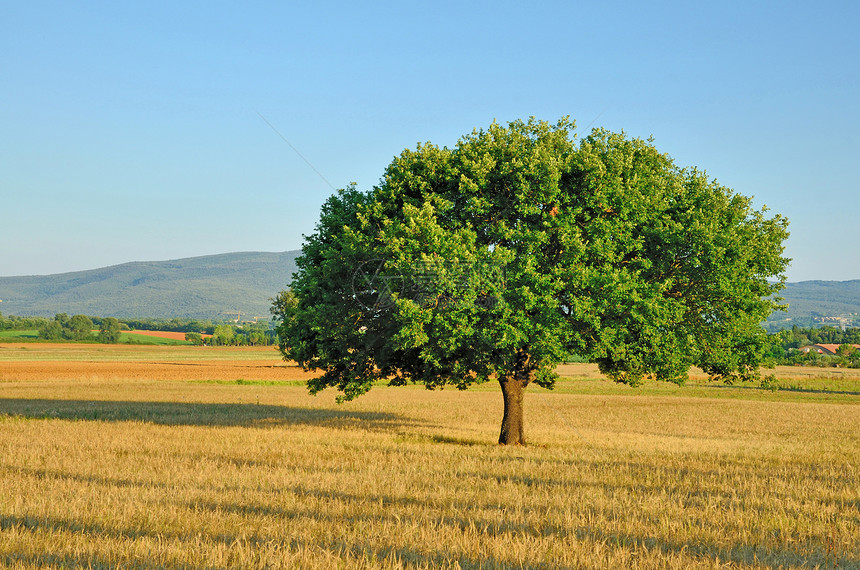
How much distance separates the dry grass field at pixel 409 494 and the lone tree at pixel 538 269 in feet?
11.1

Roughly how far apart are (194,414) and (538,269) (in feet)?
74.4

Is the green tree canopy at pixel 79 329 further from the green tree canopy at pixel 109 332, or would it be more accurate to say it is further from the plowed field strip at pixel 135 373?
the plowed field strip at pixel 135 373

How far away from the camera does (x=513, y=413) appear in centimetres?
2650

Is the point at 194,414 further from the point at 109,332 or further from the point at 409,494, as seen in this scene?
the point at 109,332

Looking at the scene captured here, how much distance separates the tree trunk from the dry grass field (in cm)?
130

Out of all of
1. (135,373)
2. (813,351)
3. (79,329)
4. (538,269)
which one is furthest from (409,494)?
(79,329)

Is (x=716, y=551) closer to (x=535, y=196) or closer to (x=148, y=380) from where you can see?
(x=535, y=196)

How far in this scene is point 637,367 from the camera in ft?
77.6

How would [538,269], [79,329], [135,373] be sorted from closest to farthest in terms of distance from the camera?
[538,269]
[135,373]
[79,329]

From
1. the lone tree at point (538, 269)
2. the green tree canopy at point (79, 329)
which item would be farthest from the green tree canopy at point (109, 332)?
the lone tree at point (538, 269)

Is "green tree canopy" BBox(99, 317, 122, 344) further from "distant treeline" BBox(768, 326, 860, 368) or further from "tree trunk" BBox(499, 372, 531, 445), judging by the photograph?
"tree trunk" BBox(499, 372, 531, 445)

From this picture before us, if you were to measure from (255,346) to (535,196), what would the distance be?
174 meters

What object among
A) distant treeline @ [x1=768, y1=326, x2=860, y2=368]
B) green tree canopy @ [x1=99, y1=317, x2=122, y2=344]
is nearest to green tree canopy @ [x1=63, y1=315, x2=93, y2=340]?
green tree canopy @ [x1=99, y1=317, x2=122, y2=344]

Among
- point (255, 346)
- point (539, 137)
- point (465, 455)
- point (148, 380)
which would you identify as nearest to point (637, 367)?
point (465, 455)
